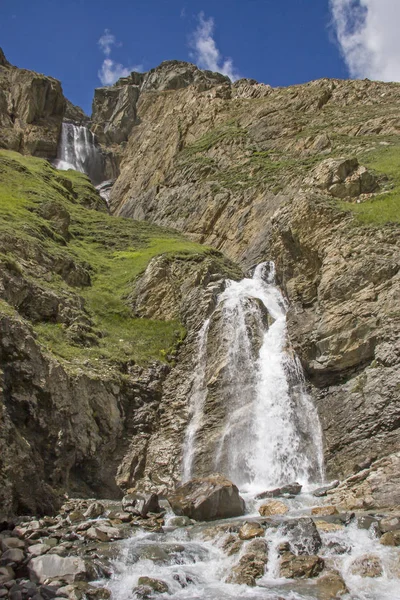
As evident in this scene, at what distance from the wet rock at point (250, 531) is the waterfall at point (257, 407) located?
272 inches

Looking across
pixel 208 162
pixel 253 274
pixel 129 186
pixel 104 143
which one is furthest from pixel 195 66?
pixel 253 274

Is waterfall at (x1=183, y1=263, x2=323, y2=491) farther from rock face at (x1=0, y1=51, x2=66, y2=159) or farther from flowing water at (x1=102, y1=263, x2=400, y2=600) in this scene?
rock face at (x1=0, y1=51, x2=66, y2=159)

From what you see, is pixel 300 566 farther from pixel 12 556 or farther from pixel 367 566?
pixel 12 556

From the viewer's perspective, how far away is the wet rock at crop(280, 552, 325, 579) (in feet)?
36.1

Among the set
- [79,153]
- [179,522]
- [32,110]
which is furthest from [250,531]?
[79,153]

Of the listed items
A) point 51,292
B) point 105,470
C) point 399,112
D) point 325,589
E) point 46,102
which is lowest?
point 325,589

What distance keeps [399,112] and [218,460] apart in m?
46.0

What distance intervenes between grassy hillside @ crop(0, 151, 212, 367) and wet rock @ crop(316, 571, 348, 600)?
1418 centimetres

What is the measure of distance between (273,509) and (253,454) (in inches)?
→ 232

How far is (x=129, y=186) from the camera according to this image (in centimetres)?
7219

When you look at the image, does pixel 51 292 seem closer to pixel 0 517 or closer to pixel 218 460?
pixel 218 460

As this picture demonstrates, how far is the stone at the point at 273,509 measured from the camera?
51.2 ft

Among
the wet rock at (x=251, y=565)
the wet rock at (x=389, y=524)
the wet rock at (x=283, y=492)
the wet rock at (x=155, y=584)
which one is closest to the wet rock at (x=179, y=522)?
the wet rock at (x=283, y=492)

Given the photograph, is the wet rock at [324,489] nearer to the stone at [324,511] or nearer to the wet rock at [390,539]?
the stone at [324,511]
